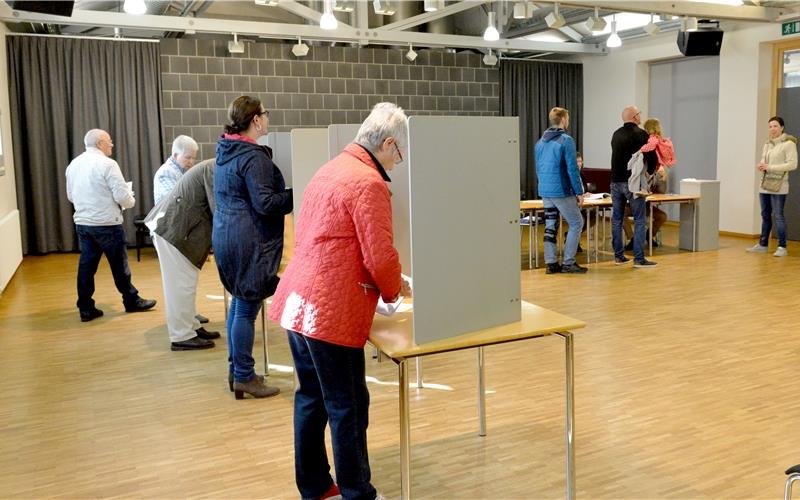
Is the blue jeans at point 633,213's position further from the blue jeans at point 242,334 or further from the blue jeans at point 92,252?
the blue jeans at point 242,334

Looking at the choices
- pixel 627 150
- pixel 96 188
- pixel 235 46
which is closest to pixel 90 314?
pixel 96 188

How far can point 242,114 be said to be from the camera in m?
3.20

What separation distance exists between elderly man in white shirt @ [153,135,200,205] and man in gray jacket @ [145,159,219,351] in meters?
0.61

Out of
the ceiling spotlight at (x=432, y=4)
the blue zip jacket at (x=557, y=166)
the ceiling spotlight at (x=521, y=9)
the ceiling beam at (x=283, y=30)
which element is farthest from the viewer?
the ceiling beam at (x=283, y=30)

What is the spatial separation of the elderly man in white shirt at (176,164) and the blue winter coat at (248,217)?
1727 mm

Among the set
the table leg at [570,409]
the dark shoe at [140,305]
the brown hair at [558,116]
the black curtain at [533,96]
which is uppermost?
the black curtain at [533,96]

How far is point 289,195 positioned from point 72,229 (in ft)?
21.5

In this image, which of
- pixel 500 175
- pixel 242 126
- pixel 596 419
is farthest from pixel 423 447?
pixel 242 126

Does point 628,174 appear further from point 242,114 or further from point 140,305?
point 242,114

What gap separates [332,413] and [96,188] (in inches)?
144

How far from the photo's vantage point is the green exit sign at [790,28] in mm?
8312

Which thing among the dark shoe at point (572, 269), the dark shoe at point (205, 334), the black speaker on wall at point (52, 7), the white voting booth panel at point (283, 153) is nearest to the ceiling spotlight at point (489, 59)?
the dark shoe at point (572, 269)

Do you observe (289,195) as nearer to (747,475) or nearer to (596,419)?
(596,419)

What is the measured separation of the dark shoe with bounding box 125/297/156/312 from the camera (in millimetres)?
5652
